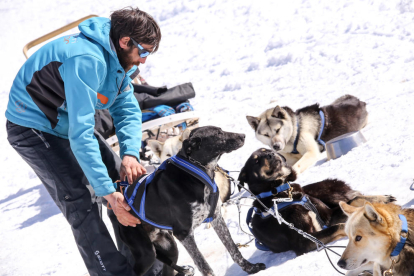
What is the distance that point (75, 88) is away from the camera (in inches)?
85.7

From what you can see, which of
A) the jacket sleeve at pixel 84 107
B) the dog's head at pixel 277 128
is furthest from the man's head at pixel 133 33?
the dog's head at pixel 277 128

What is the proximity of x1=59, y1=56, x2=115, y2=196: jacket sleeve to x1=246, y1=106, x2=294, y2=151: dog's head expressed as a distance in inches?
115

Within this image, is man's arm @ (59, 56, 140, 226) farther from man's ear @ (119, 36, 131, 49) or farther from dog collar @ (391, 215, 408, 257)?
dog collar @ (391, 215, 408, 257)

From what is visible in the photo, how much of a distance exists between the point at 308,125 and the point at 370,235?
10.7 feet

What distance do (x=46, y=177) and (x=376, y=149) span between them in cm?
295

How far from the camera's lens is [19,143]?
8.15 ft

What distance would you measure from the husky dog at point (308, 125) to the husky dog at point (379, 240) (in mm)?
2894

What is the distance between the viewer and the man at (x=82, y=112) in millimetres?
2227

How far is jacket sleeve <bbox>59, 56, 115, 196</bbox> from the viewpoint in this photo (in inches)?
86.0

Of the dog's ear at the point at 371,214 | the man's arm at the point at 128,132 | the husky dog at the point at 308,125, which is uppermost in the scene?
the man's arm at the point at 128,132

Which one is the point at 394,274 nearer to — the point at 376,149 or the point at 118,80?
the point at 118,80

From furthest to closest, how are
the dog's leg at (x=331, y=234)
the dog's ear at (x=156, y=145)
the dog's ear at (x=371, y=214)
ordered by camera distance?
the dog's ear at (x=156, y=145) < the dog's leg at (x=331, y=234) < the dog's ear at (x=371, y=214)

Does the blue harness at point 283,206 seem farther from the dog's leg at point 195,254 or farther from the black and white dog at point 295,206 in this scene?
the dog's leg at point 195,254

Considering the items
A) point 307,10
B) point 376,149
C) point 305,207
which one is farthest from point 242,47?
point 305,207
